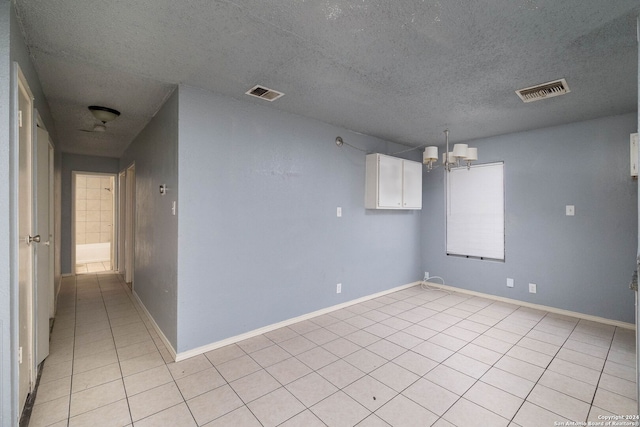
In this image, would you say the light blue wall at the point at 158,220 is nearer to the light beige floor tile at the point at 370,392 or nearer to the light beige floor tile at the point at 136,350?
the light beige floor tile at the point at 136,350

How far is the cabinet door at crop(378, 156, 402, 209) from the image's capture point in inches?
163

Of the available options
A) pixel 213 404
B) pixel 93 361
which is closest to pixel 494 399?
pixel 213 404

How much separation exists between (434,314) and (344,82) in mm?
3035

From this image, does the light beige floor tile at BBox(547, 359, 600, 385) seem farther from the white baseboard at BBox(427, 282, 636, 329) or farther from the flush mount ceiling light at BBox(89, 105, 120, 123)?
the flush mount ceiling light at BBox(89, 105, 120, 123)

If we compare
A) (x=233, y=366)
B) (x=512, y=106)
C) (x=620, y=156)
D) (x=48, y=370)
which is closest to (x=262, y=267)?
(x=233, y=366)

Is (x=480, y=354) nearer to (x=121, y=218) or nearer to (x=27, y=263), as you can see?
(x=27, y=263)

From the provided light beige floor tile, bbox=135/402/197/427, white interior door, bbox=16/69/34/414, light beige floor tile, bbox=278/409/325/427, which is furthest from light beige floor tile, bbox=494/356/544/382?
white interior door, bbox=16/69/34/414

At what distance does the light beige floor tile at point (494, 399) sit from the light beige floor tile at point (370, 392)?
57 centimetres

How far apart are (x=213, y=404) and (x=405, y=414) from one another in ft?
4.29

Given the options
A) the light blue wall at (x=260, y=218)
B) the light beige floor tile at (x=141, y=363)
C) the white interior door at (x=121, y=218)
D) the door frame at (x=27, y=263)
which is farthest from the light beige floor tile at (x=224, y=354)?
the white interior door at (x=121, y=218)

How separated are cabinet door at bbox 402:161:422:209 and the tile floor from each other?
5.91ft

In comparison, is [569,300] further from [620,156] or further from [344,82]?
[344,82]

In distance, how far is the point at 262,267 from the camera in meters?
3.12

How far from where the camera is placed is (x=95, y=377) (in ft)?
7.50
